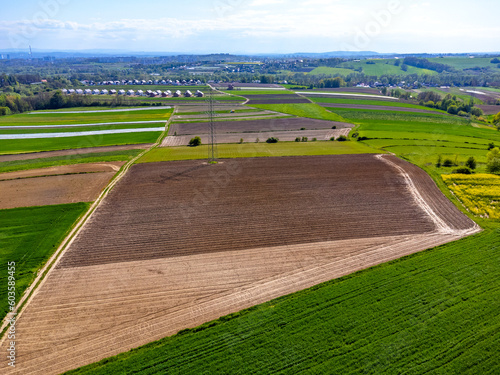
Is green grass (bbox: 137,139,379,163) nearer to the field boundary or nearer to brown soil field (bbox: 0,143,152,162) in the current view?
brown soil field (bbox: 0,143,152,162)

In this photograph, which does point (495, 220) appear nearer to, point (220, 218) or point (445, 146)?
point (220, 218)

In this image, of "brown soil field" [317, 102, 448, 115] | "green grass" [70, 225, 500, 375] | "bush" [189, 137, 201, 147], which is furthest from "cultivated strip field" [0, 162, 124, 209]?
"brown soil field" [317, 102, 448, 115]

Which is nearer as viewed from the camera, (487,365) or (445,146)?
(487,365)

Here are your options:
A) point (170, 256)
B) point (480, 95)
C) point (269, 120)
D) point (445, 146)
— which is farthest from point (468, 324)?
point (480, 95)

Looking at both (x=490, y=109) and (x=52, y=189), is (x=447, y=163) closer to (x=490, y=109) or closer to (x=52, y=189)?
(x=52, y=189)

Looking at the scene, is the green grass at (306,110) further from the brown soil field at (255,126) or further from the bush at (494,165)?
the bush at (494,165)
